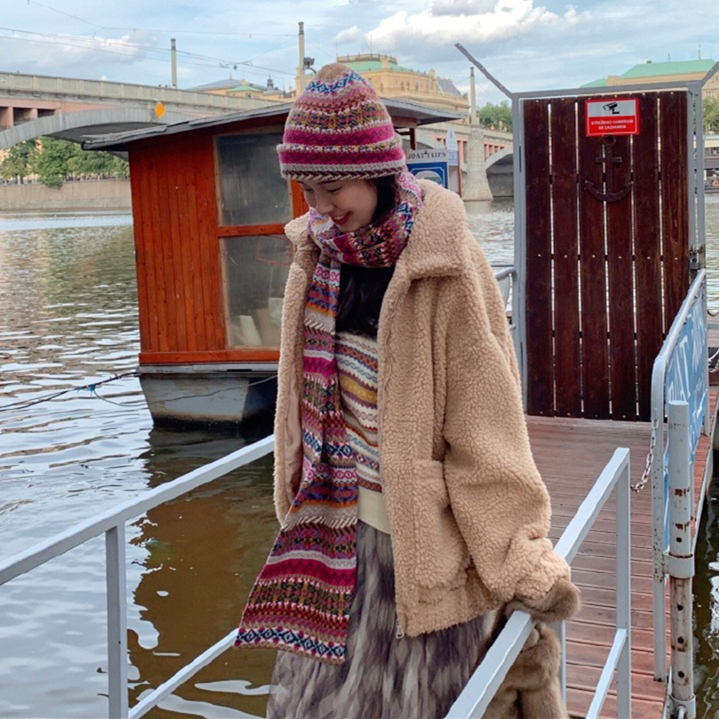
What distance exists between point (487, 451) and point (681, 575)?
226cm

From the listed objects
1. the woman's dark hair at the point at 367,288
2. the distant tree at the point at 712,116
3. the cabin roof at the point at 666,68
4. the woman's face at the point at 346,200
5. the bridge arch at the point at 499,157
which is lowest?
the woman's dark hair at the point at 367,288

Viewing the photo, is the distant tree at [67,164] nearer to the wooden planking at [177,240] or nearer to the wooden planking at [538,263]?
the wooden planking at [177,240]

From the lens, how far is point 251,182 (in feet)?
32.1

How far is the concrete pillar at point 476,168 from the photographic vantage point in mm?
66188

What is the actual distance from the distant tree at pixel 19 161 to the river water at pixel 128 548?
249ft

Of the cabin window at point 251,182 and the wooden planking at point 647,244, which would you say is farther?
the cabin window at point 251,182

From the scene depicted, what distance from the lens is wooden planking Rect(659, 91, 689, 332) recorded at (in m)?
6.62

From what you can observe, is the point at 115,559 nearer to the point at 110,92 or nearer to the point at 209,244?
the point at 209,244

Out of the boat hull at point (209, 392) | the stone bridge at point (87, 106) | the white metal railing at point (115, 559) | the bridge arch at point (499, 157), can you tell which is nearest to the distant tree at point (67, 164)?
the bridge arch at point (499, 157)

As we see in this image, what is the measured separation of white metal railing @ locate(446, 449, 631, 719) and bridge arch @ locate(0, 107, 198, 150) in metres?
33.4

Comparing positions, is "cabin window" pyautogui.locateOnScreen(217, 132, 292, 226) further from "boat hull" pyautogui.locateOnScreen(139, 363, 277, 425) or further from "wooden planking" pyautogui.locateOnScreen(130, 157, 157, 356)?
"boat hull" pyautogui.locateOnScreen(139, 363, 277, 425)

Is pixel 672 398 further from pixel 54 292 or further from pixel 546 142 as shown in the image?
pixel 54 292

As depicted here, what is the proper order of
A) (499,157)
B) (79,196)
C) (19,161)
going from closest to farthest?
(499,157) < (79,196) < (19,161)

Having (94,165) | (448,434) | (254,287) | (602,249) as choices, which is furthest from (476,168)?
(448,434)
